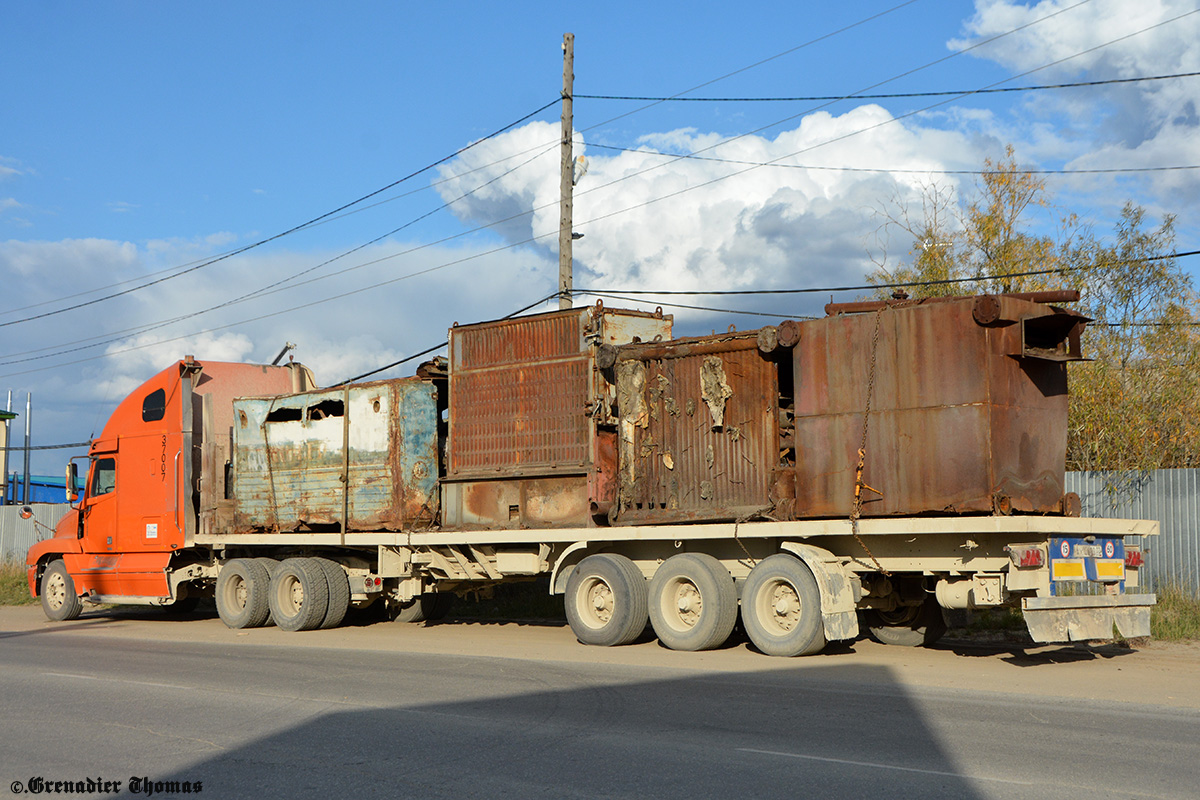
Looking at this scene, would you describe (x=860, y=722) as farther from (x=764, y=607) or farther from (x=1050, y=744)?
(x=764, y=607)

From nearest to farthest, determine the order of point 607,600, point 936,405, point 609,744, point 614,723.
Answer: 1. point 609,744
2. point 614,723
3. point 936,405
4. point 607,600

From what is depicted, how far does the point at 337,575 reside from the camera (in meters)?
17.2

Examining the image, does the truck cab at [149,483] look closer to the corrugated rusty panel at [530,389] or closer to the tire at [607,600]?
the corrugated rusty panel at [530,389]

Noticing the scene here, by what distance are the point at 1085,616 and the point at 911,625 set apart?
8.92 feet

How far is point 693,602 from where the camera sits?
13094 mm

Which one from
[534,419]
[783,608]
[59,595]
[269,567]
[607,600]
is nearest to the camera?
[783,608]

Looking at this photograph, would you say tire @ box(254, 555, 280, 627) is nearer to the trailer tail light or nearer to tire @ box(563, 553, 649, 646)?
tire @ box(563, 553, 649, 646)

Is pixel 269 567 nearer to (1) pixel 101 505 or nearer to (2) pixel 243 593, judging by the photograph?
(2) pixel 243 593

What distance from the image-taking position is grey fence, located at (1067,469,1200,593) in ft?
54.8

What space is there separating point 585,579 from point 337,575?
5.13m

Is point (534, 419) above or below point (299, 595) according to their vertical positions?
above

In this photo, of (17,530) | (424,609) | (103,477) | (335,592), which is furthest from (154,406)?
(17,530)

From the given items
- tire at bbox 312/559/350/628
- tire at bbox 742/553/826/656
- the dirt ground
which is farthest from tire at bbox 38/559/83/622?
tire at bbox 742/553/826/656

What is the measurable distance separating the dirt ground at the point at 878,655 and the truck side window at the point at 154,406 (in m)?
3.58
